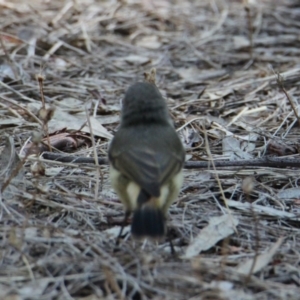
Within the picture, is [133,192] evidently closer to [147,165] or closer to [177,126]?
[147,165]

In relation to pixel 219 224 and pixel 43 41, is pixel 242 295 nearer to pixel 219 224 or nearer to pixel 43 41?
pixel 219 224

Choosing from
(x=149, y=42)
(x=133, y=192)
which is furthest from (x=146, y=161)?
(x=149, y=42)

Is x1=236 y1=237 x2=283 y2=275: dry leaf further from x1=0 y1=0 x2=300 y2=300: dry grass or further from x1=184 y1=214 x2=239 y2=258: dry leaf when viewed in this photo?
x1=184 y1=214 x2=239 y2=258: dry leaf

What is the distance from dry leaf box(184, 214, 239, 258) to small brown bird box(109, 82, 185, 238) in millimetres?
304

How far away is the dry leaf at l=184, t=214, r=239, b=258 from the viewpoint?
4.34 meters

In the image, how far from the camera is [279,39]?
9328mm

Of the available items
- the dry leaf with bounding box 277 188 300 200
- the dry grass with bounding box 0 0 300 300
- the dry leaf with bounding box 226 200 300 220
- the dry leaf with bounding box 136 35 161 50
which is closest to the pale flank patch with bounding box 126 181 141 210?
the dry grass with bounding box 0 0 300 300

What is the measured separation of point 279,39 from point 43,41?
10.3ft

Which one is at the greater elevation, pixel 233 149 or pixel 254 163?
pixel 254 163

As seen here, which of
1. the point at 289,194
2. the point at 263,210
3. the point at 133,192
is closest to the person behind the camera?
the point at 133,192

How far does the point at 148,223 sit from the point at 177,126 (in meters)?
2.59

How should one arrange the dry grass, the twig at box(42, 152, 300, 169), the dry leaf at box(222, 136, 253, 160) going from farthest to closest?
the dry leaf at box(222, 136, 253, 160) < the twig at box(42, 152, 300, 169) < the dry grass

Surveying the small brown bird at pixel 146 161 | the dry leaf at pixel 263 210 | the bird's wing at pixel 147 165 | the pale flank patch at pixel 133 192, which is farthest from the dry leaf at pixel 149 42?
the pale flank patch at pixel 133 192

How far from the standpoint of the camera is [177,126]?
650 centimetres
